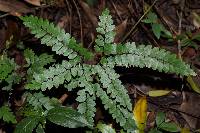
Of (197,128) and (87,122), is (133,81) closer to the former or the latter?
(197,128)

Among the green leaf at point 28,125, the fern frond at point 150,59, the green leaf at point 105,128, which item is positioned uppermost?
the fern frond at point 150,59

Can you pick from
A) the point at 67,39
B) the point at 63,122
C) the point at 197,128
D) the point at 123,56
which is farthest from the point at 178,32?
the point at 63,122

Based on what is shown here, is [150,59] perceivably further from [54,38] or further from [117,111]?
Result: [54,38]

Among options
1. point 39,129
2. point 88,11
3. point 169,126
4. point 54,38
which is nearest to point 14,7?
point 88,11

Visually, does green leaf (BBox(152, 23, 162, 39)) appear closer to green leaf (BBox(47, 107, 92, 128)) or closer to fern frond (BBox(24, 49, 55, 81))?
fern frond (BBox(24, 49, 55, 81))

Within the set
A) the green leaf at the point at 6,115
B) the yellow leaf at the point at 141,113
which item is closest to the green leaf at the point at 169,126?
the yellow leaf at the point at 141,113

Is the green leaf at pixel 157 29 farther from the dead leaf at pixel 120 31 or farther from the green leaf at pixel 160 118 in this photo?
the green leaf at pixel 160 118

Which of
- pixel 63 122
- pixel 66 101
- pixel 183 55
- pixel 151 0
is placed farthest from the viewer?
pixel 151 0
